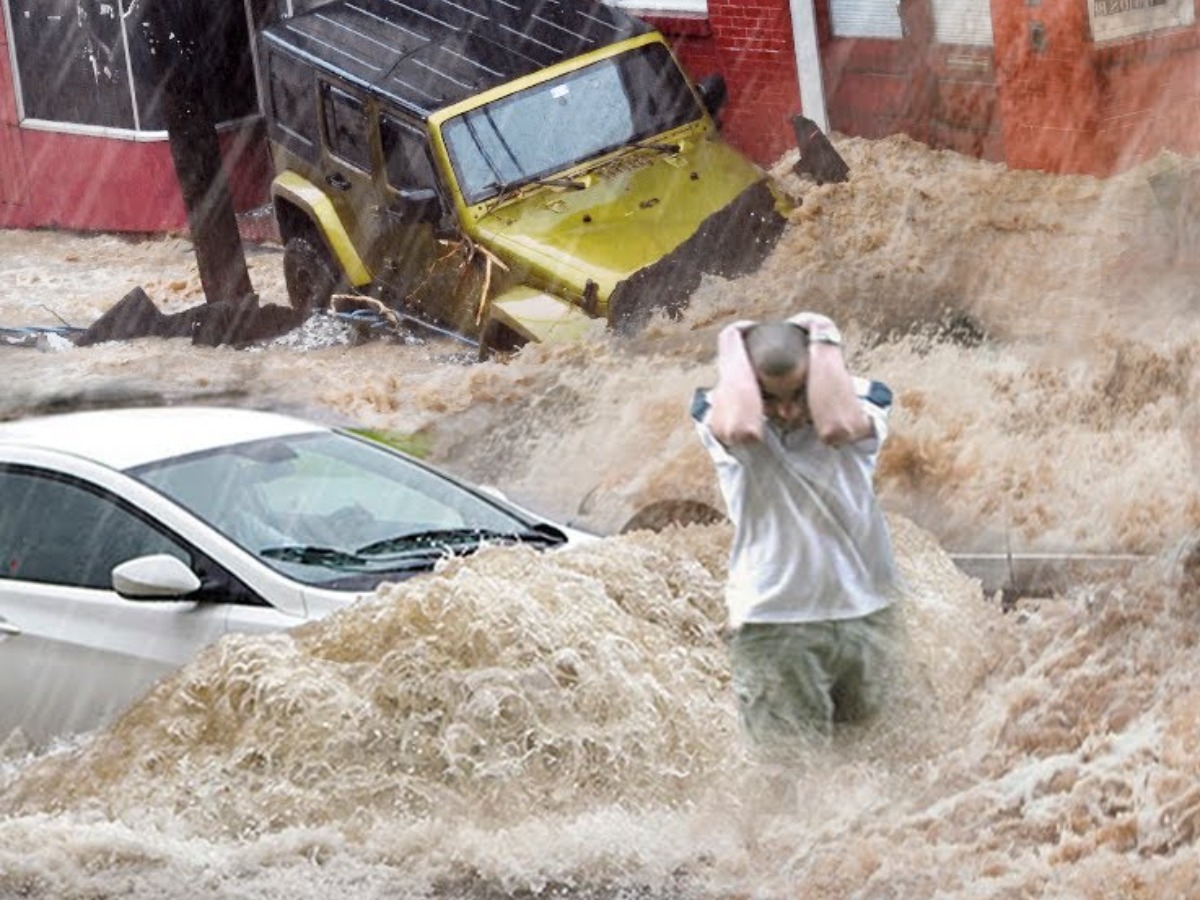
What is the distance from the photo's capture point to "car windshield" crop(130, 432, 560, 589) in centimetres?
791

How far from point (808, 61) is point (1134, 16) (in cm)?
157

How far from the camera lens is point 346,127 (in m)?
11.3

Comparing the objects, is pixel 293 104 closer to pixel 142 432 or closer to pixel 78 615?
pixel 142 432

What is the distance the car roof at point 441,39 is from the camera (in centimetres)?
1099

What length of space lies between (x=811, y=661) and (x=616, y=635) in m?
1.31

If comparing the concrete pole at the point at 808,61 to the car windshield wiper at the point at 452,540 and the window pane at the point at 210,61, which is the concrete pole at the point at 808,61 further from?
the car windshield wiper at the point at 452,540

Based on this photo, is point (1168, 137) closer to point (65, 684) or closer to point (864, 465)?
point (864, 465)

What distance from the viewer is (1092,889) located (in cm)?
630

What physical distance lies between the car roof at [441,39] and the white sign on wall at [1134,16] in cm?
212

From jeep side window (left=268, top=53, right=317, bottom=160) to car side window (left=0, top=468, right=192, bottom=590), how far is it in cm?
353

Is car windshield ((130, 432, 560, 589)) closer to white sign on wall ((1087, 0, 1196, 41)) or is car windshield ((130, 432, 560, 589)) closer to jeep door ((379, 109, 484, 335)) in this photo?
jeep door ((379, 109, 484, 335))

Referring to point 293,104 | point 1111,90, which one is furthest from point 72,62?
point 1111,90

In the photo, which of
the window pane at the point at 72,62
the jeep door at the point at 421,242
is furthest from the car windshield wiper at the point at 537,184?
the window pane at the point at 72,62

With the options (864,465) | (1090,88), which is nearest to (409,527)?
(864,465)
